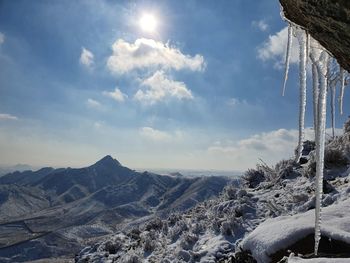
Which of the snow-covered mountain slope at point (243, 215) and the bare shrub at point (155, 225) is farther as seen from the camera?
the bare shrub at point (155, 225)

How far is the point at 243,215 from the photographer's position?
1235 cm

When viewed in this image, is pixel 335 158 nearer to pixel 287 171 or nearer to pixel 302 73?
pixel 287 171

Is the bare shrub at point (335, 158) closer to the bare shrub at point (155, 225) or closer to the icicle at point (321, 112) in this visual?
the icicle at point (321, 112)

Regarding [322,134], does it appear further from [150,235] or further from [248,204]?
[150,235]

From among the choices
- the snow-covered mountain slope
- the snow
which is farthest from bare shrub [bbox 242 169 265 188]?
the snow

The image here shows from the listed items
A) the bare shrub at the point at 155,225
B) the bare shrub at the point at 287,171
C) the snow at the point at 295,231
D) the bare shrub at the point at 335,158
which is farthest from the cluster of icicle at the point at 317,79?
the bare shrub at the point at 155,225

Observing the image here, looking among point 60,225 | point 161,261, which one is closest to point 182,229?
point 161,261

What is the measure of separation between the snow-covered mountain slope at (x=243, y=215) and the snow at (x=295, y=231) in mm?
171

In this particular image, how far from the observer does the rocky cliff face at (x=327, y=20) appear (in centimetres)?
322

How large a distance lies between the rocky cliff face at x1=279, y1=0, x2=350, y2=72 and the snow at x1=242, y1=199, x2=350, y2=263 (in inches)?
117

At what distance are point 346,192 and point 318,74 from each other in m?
6.02

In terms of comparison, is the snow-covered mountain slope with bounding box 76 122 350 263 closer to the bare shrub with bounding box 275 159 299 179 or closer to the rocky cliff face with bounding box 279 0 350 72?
the bare shrub with bounding box 275 159 299 179

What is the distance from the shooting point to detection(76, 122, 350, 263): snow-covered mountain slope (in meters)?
10.3

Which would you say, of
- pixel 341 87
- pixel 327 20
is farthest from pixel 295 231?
pixel 327 20
